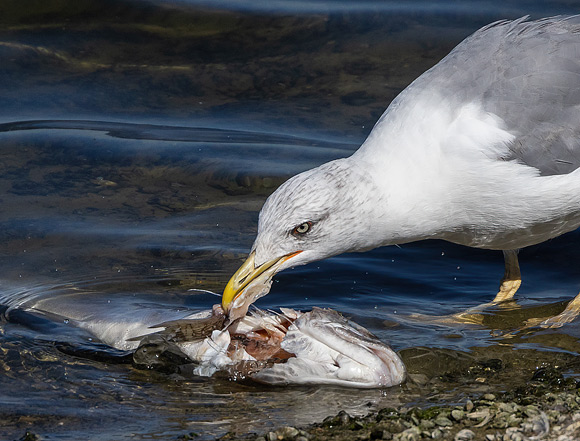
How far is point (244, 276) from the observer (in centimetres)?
491

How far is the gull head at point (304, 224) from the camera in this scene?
4.88 metres

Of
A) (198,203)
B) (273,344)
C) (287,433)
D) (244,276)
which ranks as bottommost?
(287,433)

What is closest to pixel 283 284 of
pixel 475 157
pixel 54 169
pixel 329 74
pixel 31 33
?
pixel 475 157

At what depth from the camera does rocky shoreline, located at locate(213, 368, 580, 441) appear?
4004mm

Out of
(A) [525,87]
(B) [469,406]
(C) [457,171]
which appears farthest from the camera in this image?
(A) [525,87]

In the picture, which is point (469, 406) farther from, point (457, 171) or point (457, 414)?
point (457, 171)

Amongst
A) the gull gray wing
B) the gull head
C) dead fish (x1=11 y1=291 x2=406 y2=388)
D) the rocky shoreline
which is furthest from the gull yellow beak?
the gull gray wing

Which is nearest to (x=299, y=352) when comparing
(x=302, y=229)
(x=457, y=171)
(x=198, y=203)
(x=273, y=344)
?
(x=273, y=344)

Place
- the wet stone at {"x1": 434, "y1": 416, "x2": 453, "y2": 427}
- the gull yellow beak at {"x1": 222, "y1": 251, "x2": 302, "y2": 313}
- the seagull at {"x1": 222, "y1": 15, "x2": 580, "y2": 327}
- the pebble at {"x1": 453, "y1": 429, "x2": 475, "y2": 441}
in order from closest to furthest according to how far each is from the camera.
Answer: the pebble at {"x1": 453, "y1": 429, "x2": 475, "y2": 441} < the wet stone at {"x1": 434, "y1": 416, "x2": 453, "y2": 427} < the gull yellow beak at {"x1": 222, "y1": 251, "x2": 302, "y2": 313} < the seagull at {"x1": 222, "y1": 15, "x2": 580, "y2": 327}

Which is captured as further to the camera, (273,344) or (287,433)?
(273,344)

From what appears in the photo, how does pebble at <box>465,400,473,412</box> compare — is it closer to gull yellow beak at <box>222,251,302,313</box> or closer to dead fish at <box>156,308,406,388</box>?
dead fish at <box>156,308,406,388</box>

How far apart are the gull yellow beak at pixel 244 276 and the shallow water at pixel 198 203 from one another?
44 cm

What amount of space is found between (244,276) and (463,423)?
1403 millimetres

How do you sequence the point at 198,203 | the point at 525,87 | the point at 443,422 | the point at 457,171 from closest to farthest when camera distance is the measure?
the point at 443,422 → the point at 457,171 → the point at 525,87 → the point at 198,203
